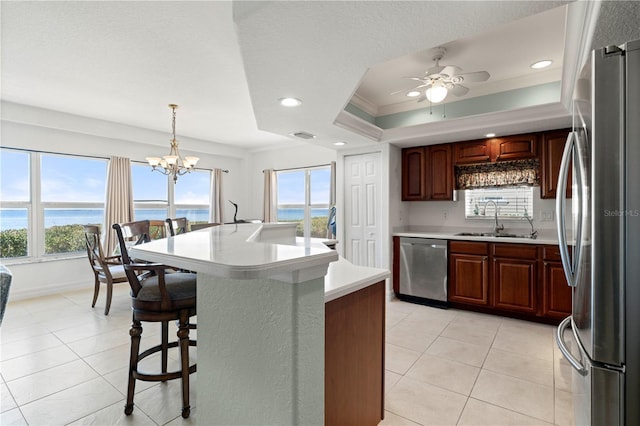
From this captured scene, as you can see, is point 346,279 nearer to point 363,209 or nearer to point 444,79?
point 444,79

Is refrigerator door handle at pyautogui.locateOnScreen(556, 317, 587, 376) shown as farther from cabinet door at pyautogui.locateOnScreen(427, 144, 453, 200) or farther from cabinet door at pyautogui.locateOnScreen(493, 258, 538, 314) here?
cabinet door at pyautogui.locateOnScreen(427, 144, 453, 200)

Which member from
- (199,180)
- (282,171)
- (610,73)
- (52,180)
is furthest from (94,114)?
(610,73)

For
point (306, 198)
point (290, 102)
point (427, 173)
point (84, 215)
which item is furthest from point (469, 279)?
point (84, 215)

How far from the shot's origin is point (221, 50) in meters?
2.74

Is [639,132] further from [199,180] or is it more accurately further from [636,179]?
[199,180]

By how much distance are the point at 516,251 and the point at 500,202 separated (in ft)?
2.81

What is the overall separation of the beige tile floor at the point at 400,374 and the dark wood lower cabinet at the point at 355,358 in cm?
33

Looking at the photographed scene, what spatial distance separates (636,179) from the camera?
39.3 inches

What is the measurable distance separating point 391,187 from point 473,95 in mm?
1529

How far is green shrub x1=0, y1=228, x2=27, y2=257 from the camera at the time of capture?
433 cm

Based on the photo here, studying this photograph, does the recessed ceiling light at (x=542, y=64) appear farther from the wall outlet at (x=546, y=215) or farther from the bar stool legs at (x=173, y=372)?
the bar stool legs at (x=173, y=372)

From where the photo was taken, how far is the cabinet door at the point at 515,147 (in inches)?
142

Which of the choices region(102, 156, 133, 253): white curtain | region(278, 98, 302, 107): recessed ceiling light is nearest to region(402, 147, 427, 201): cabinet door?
region(278, 98, 302, 107): recessed ceiling light

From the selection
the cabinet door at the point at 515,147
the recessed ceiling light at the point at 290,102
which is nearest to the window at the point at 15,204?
the recessed ceiling light at the point at 290,102
